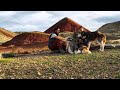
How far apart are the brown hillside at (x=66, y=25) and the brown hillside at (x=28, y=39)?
12.9 inches

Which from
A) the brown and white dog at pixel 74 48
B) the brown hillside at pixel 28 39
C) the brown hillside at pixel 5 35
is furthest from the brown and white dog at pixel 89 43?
the brown hillside at pixel 5 35

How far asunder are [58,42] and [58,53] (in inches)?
14.2

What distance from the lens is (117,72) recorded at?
7.81 meters

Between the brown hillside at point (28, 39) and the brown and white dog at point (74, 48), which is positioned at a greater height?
the brown hillside at point (28, 39)

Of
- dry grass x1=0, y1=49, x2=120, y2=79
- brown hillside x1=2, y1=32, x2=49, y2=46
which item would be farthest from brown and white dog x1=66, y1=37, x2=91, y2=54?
brown hillside x1=2, y1=32, x2=49, y2=46

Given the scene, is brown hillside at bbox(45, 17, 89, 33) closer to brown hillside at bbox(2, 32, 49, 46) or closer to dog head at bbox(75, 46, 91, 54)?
brown hillside at bbox(2, 32, 49, 46)

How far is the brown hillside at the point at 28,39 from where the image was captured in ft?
31.4

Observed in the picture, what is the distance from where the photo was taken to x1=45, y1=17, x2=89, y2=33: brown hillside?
340 inches

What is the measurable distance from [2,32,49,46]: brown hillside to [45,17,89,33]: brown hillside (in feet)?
1.08

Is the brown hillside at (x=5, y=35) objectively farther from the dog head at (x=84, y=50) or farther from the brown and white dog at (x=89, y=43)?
the dog head at (x=84, y=50)

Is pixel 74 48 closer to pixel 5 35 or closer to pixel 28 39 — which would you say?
pixel 28 39

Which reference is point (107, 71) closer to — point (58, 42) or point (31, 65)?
point (31, 65)

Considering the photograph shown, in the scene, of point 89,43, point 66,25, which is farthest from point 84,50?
point 66,25

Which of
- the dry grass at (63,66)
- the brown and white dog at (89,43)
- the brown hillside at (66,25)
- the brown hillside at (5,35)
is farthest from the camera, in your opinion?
the brown and white dog at (89,43)
